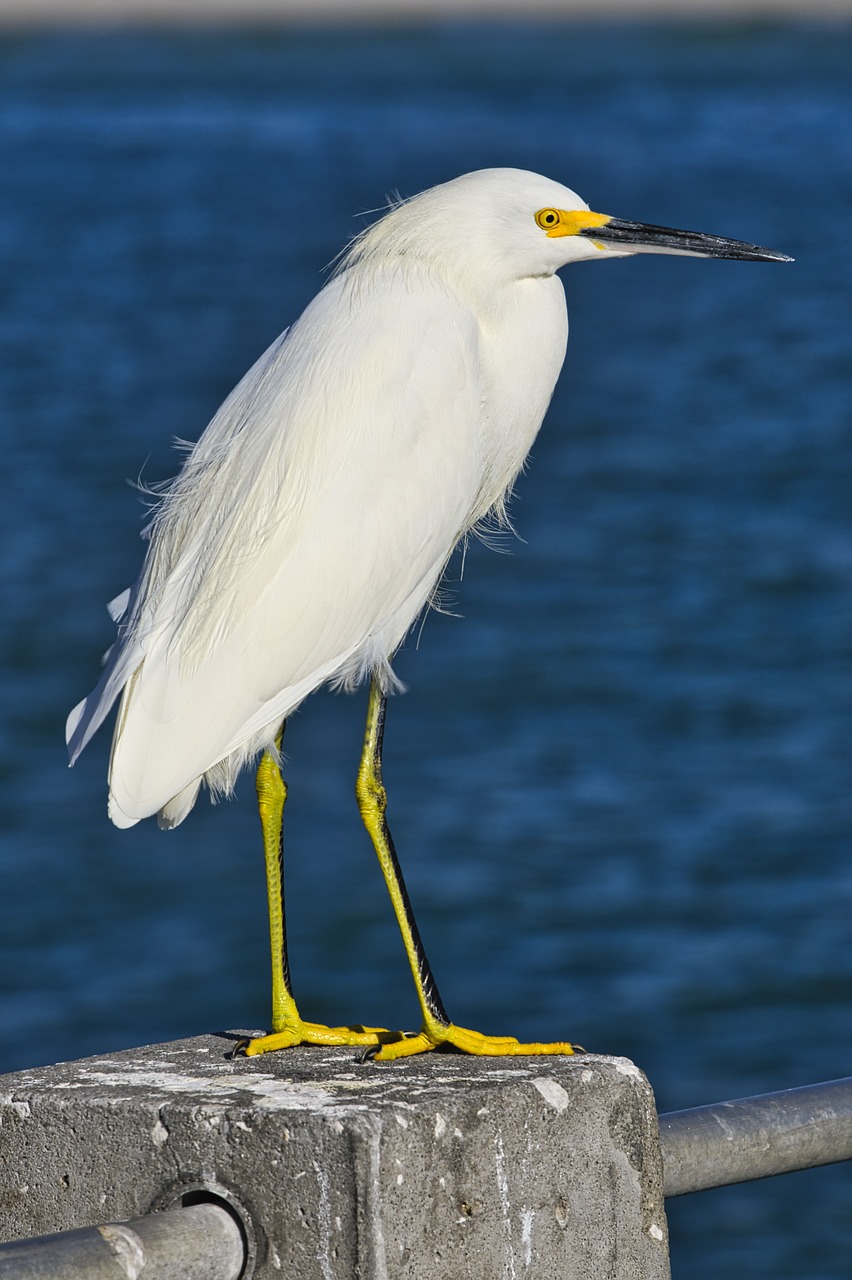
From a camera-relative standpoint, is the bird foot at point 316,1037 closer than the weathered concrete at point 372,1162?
No

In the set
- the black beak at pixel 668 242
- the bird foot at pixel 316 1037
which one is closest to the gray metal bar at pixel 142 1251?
the bird foot at pixel 316 1037

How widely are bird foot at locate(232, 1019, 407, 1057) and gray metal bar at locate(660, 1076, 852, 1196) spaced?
0.52m

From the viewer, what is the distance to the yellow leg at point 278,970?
2596 mm

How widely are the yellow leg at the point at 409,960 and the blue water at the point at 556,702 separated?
2.13 metres

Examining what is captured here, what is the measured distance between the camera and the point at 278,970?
2.77m

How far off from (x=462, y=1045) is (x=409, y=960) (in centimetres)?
25

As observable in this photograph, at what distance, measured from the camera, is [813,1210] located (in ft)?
26.2

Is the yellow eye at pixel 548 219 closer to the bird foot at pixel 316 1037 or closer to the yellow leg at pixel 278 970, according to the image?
the yellow leg at pixel 278 970

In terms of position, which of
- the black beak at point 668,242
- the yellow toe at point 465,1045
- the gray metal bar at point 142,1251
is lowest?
the gray metal bar at point 142,1251

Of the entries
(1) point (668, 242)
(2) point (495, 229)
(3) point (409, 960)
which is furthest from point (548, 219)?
(3) point (409, 960)

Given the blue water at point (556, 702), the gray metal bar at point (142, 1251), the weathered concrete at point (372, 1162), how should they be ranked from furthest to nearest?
1. the blue water at point (556, 702)
2. the weathered concrete at point (372, 1162)
3. the gray metal bar at point (142, 1251)

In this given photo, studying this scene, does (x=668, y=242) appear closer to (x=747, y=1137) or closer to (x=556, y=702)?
(x=747, y=1137)

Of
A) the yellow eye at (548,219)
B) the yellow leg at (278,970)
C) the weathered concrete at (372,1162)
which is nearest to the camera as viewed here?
the weathered concrete at (372,1162)

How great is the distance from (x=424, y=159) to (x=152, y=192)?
4999 mm
